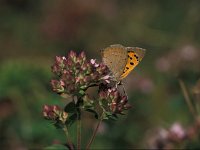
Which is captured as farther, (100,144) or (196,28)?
(196,28)

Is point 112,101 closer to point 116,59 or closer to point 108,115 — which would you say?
point 108,115

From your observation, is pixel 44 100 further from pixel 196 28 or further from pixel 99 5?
pixel 99 5

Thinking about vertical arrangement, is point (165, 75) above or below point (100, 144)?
above

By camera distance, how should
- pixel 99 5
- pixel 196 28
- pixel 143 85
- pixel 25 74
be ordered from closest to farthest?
pixel 25 74
pixel 143 85
pixel 196 28
pixel 99 5

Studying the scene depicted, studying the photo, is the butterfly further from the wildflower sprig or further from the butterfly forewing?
the wildflower sprig

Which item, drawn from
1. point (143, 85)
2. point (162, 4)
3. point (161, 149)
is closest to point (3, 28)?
point (162, 4)

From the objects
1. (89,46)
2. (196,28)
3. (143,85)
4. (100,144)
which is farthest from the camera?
(89,46)

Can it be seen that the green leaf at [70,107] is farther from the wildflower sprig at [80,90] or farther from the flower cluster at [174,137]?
the flower cluster at [174,137]

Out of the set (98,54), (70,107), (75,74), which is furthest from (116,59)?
(98,54)
